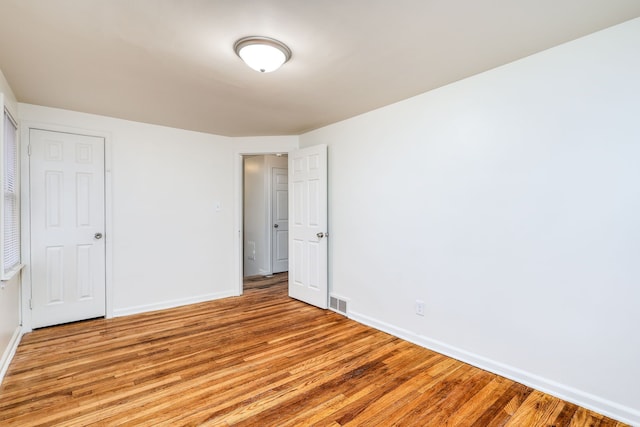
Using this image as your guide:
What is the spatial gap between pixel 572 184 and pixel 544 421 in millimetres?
1451

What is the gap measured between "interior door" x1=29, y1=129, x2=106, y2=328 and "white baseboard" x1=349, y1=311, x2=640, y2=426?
10.9ft

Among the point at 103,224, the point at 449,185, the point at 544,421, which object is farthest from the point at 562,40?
the point at 103,224

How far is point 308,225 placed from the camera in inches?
156

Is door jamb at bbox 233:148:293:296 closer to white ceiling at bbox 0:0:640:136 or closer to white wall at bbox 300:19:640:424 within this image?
white ceiling at bbox 0:0:640:136

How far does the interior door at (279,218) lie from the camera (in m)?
5.76

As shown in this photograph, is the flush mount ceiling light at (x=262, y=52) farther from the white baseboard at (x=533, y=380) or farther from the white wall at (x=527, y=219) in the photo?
the white baseboard at (x=533, y=380)

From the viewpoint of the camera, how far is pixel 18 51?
79.7 inches

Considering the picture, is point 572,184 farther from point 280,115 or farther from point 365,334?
point 280,115

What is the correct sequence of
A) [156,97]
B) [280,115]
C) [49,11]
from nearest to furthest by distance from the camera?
[49,11], [156,97], [280,115]

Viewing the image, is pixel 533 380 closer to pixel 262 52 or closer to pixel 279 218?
pixel 262 52

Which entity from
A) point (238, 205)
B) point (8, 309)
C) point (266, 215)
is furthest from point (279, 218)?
point (8, 309)

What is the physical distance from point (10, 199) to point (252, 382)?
268 centimetres

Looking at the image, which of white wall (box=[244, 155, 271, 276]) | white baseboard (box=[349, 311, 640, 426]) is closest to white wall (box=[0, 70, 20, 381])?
white baseboard (box=[349, 311, 640, 426])

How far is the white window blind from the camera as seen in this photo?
2.52 m
